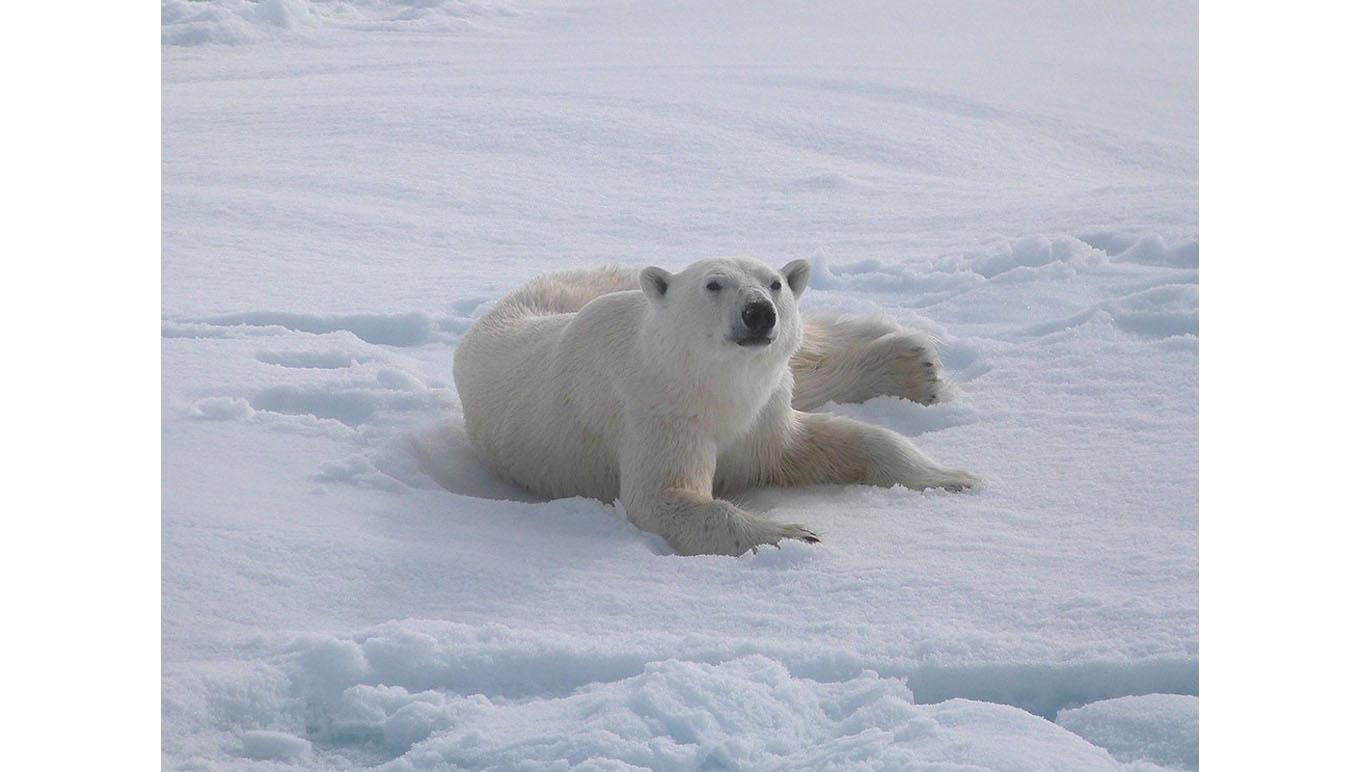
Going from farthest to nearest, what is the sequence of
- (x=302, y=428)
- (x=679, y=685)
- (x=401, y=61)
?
(x=401, y=61) < (x=302, y=428) < (x=679, y=685)

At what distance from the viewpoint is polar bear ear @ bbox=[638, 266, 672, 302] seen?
3.31 metres

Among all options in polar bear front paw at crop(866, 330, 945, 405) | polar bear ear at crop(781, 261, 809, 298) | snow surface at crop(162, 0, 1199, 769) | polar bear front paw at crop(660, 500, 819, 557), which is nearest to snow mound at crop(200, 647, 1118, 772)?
snow surface at crop(162, 0, 1199, 769)

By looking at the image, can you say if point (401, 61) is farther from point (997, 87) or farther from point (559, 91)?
point (997, 87)

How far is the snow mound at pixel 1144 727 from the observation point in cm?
240

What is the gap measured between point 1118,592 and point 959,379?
1.46 metres

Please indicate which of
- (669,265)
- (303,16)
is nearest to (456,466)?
(669,265)

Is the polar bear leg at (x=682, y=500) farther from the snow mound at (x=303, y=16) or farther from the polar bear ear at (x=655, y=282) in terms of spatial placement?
the snow mound at (x=303, y=16)

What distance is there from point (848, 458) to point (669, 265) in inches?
86.2

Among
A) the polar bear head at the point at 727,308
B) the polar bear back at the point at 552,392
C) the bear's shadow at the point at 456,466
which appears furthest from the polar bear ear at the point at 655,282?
the bear's shadow at the point at 456,466

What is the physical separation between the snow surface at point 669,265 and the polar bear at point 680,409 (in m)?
0.09

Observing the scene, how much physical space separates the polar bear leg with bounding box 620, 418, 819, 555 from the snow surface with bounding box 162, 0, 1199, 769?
0.21 ft

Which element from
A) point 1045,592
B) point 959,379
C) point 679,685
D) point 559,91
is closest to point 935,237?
point 959,379

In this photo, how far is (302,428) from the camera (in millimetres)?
3639

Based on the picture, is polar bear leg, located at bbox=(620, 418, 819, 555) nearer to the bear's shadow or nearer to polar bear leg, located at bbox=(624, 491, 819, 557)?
polar bear leg, located at bbox=(624, 491, 819, 557)
